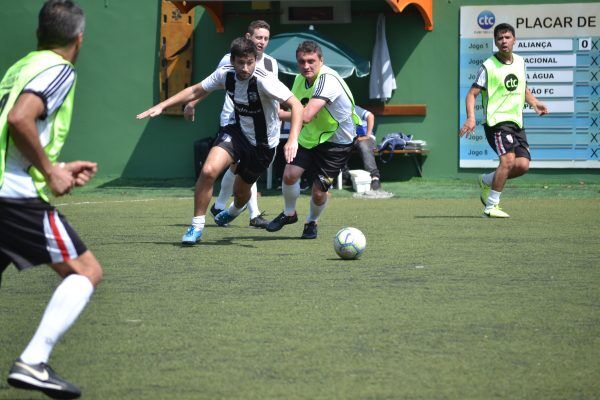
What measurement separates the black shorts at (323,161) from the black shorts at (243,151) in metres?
0.52

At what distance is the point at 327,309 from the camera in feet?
23.2

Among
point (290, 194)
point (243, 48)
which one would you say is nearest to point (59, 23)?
point (243, 48)

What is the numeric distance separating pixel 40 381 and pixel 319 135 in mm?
6915

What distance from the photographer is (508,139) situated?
530 inches

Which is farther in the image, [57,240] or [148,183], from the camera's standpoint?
[148,183]

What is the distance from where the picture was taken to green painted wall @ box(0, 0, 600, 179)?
62.8 feet

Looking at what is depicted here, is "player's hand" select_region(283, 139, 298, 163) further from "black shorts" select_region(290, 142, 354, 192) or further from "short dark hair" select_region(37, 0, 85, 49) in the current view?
"short dark hair" select_region(37, 0, 85, 49)

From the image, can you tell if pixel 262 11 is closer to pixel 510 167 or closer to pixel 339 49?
pixel 339 49

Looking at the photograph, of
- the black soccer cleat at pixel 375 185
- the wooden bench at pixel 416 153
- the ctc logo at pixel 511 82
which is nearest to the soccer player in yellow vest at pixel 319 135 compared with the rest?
the ctc logo at pixel 511 82

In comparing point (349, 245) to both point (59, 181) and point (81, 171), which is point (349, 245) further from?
point (59, 181)

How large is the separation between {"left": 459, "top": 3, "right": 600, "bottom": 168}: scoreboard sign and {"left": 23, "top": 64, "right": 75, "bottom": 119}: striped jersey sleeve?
14.3m

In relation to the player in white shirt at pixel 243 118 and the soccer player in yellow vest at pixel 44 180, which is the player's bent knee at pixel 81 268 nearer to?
the soccer player in yellow vest at pixel 44 180

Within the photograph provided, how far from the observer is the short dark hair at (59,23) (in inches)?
197

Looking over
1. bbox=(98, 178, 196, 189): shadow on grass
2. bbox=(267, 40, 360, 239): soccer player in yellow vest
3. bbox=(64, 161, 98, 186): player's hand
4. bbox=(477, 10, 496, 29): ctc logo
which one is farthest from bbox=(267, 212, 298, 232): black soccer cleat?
bbox=(477, 10, 496, 29): ctc logo
